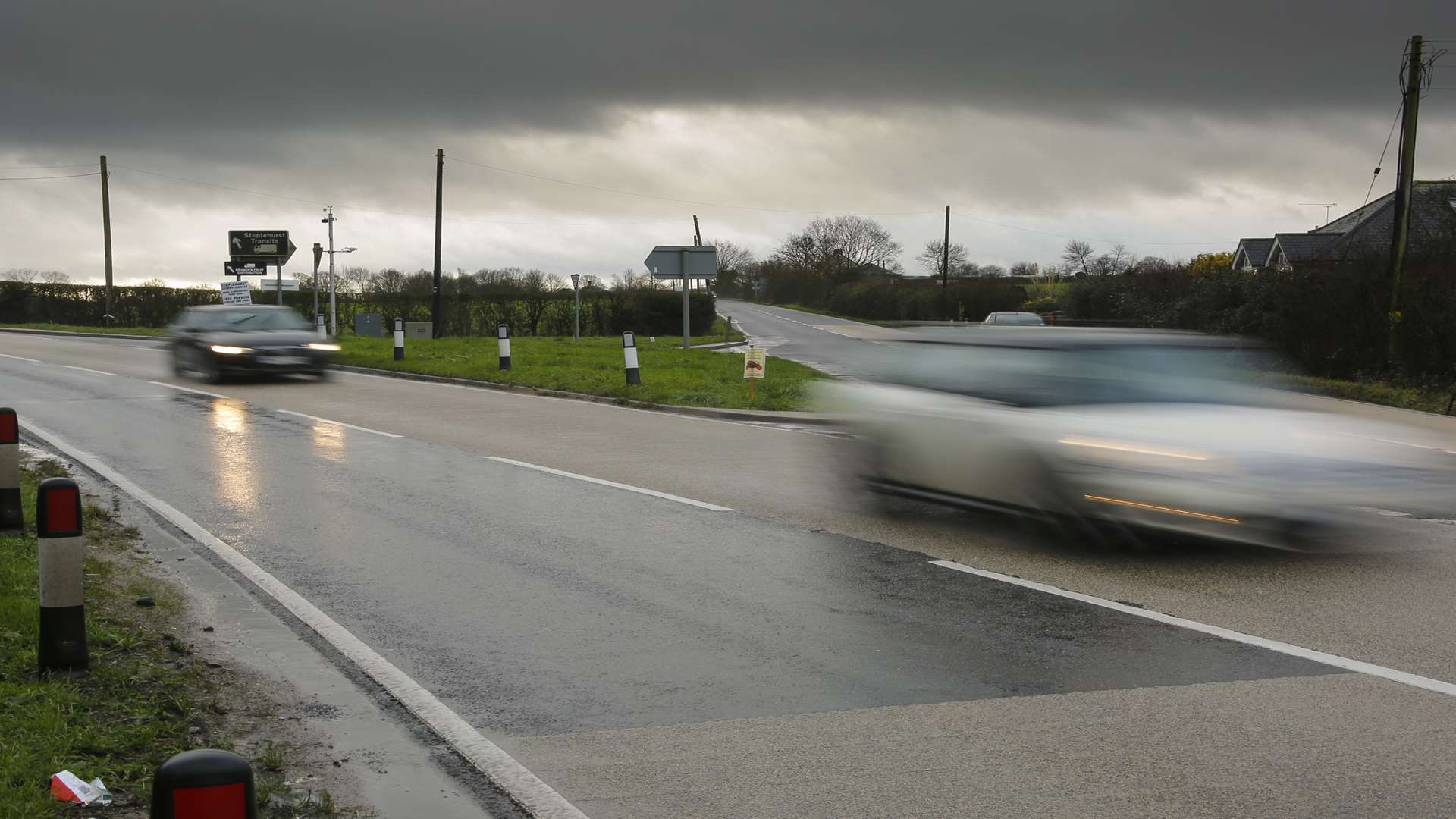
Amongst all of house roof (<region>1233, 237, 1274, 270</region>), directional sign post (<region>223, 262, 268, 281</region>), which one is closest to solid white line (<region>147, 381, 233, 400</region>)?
directional sign post (<region>223, 262, 268, 281</region>)

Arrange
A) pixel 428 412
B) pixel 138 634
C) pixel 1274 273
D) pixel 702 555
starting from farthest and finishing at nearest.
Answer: pixel 1274 273, pixel 428 412, pixel 702 555, pixel 138 634

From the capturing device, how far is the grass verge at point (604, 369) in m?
18.6

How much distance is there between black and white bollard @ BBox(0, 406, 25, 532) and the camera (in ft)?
24.2

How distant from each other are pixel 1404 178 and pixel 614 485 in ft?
70.8

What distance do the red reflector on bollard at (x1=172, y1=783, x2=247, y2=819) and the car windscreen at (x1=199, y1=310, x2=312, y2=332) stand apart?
2122 cm

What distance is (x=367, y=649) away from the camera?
5.59 m

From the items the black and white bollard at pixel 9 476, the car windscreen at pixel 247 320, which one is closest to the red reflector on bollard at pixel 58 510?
the black and white bollard at pixel 9 476

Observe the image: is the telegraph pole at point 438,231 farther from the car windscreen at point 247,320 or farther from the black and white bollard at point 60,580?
the black and white bollard at point 60,580

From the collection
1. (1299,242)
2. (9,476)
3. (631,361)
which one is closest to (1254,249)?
(1299,242)

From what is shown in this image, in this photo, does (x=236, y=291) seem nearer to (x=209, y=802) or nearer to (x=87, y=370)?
(x=87, y=370)

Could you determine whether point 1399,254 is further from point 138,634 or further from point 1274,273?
point 138,634

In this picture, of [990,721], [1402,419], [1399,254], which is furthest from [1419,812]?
[1399,254]

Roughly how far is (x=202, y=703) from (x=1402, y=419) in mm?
19901

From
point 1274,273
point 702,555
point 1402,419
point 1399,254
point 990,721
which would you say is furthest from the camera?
point 1274,273
